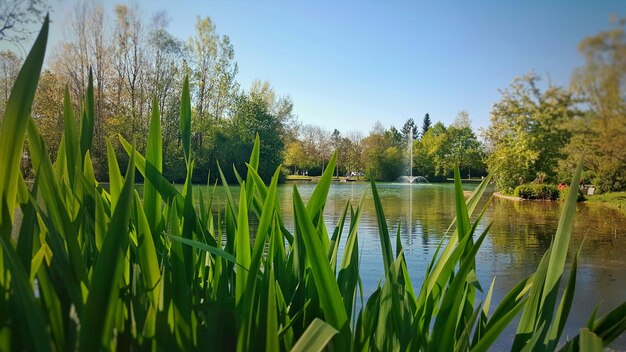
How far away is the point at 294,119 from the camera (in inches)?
476

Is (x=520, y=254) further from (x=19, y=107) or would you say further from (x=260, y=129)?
(x=260, y=129)

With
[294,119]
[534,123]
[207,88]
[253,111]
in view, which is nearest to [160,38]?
[207,88]

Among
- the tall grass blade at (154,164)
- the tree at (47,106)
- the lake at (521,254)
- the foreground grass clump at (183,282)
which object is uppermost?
the tree at (47,106)

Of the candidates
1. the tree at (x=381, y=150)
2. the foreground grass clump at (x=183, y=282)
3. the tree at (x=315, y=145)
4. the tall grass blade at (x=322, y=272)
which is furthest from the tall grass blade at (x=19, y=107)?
the tree at (x=381, y=150)

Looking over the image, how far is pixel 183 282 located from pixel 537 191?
13.0 meters

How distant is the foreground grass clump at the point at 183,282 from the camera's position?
0.24m

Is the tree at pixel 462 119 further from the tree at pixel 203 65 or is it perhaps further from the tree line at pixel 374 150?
the tree at pixel 203 65

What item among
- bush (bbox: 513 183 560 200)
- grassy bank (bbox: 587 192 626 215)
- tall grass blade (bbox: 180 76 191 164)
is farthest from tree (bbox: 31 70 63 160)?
bush (bbox: 513 183 560 200)

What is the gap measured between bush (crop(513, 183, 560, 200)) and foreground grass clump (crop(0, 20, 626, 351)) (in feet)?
41.1

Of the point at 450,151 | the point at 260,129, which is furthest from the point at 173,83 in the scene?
the point at 450,151

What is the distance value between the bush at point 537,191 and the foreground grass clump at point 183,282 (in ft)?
41.1

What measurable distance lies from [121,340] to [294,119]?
11.8 m

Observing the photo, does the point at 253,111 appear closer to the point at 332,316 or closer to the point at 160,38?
the point at 160,38

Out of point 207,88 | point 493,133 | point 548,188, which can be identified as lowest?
point 548,188
